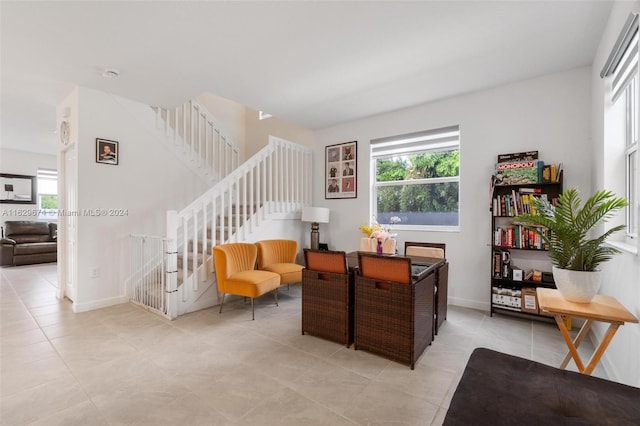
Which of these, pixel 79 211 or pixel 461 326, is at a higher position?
pixel 79 211

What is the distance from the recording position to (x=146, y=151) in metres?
4.09

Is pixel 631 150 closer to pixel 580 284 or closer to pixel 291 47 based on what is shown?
pixel 580 284

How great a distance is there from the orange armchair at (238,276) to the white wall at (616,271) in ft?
9.60

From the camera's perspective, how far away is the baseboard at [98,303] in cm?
342

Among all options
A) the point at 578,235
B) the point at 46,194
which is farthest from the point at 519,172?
the point at 46,194

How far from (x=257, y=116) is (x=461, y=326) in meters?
5.26

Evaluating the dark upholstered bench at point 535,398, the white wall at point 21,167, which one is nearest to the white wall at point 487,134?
the dark upholstered bench at point 535,398

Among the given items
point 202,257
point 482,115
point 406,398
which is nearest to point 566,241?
point 406,398

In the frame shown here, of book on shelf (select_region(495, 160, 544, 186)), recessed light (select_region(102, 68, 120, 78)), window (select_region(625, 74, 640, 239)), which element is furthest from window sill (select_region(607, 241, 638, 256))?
recessed light (select_region(102, 68, 120, 78))

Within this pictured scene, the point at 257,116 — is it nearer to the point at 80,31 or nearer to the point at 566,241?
the point at 80,31

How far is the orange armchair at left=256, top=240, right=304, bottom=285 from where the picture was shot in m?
3.73

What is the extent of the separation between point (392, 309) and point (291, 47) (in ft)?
8.11

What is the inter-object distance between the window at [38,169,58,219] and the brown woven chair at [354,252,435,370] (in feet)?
27.9

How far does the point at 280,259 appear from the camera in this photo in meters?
4.19
